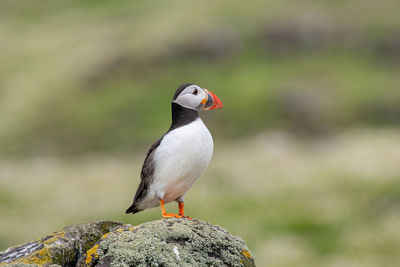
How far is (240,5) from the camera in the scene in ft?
291

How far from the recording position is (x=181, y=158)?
27.9ft

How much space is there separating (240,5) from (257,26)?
12.5m

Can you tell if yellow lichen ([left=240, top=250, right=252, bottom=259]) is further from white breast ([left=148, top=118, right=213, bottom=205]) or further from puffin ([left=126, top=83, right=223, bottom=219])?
white breast ([left=148, top=118, right=213, bottom=205])

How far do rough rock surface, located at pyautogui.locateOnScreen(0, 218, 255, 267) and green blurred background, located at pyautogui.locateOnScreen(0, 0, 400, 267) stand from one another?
303 inches

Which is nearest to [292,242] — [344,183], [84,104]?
[344,183]

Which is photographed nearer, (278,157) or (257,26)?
(278,157)

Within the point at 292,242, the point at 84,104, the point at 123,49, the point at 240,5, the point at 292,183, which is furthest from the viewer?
the point at 240,5

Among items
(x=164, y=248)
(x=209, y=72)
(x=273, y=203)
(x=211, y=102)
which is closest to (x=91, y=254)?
(x=164, y=248)

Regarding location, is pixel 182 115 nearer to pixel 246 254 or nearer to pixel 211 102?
pixel 211 102

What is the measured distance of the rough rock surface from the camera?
23.3 ft

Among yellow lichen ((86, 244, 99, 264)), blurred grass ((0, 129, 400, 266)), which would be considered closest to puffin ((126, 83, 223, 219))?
yellow lichen ((86, 244, 99, 264))

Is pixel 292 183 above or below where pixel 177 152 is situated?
above

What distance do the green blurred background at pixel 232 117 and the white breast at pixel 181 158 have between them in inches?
289

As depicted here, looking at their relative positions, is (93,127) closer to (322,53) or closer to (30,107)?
(30,107)
